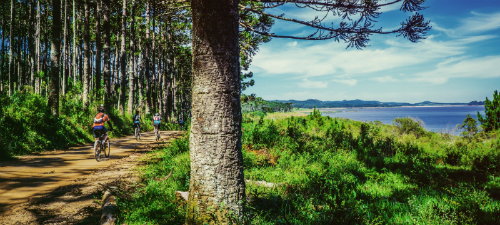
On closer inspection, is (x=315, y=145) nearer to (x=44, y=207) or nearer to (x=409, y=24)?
(x=409, y=24)

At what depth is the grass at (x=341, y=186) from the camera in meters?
3.51

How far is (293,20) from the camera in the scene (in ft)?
15.9

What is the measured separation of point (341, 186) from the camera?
17.1 feet

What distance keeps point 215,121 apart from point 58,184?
529 centimetres

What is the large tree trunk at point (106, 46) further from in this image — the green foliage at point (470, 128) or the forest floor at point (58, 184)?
the green foliage at point (470, 128)

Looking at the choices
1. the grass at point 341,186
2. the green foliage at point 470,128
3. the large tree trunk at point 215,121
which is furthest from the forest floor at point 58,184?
the green foliage at point 470,128

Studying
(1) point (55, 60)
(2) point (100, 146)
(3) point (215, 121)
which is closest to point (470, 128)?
(3) point (215, 121)

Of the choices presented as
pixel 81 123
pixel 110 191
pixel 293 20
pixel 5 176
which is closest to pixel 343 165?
pixel 293 20

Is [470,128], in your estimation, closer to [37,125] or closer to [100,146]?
[100,146]

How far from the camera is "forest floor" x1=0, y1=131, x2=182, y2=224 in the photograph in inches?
165

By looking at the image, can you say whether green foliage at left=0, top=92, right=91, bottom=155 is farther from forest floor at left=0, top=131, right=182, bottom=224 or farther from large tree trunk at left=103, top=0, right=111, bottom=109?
large tree trunk at left=103, top=0, right=111, bottom=109

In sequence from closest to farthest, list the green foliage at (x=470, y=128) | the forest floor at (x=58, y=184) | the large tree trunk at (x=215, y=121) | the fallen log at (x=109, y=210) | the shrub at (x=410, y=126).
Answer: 1. the large tree trunk at (x=215, y=121)
2. the fallen log at (x=109, y=210)
3. the forest floor at (x=58, y=184)
4. the green foliage at (x=470, y=128)
5. the shrub at (x=410, y=126)

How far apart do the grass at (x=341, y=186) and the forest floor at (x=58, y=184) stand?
727 millimetres

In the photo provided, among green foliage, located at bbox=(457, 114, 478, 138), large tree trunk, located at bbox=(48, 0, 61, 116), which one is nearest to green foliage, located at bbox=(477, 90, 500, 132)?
green foliage, located at bbox=(457, 114, 478, 138)
